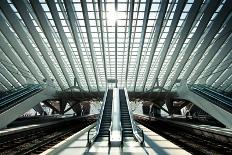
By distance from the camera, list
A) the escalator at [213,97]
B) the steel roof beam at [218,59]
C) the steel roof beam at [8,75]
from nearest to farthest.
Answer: the escalator at [213,97]
the steel roof beam at [218,59]
the steel roof beam at [8,75]

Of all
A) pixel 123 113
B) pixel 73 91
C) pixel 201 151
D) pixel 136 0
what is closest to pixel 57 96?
pixel 73 91

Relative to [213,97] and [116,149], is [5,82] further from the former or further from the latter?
[213,97]

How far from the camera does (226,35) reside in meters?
20.6

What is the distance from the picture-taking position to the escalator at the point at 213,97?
55.8ft

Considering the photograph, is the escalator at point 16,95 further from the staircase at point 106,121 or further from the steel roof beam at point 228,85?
the steel roof beam at point 228,85

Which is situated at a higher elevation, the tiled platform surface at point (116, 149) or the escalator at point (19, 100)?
the escalator at point (19, 100)

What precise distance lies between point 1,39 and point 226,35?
21.9 meters

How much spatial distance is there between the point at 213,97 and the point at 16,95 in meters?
17.5

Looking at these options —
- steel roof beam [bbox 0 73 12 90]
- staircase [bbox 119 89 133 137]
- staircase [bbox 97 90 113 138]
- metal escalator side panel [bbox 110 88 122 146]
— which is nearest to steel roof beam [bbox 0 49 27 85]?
steel roof beam [bbox 0 73 12 90]

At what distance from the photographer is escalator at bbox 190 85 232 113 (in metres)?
17.0

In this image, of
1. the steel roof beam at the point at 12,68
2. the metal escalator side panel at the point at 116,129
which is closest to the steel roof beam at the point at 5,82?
the steel roof beam at the point at 12,68

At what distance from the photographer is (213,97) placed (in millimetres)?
19750

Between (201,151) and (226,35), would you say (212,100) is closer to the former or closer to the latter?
(226,35)

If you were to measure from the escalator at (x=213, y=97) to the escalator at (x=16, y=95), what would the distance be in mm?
16519
